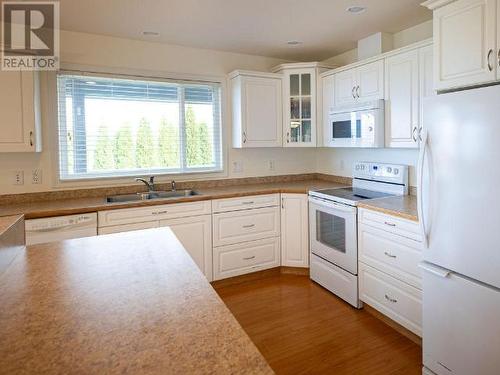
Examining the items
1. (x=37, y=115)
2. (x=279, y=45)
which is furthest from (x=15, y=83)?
(x=279, y=45)

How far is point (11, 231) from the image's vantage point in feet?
4.76

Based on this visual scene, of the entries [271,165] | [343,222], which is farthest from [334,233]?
[271,165]

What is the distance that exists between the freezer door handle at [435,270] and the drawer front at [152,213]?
1857 mm

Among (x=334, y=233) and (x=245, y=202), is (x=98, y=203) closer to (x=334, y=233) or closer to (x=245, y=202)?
(x=245, y=202)

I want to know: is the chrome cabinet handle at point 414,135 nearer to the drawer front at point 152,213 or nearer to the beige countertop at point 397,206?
the beige countertop at point 397,206

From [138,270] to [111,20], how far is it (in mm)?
2335

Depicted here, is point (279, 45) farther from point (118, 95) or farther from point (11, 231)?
point (11, 231)

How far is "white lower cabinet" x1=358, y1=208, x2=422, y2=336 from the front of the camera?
2209 mm

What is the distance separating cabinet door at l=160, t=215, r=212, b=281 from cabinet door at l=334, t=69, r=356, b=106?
5.68 ft

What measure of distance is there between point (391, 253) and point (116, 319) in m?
2.00

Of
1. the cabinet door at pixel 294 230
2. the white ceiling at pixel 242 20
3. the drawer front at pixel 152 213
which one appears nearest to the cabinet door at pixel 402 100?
the white ceiling at pixel 242 20

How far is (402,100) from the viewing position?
2.71 m

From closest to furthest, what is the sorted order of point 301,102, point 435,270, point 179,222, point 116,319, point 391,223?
point 116,319 → point 435,270 → point 391,223 → point 179,222 → point 301,102

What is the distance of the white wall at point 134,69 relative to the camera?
2.94 metres
